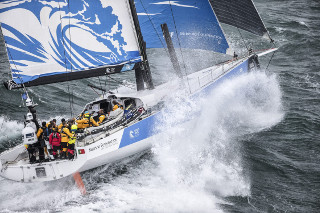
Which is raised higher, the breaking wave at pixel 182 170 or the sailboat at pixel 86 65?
the sailboat at pixel 86 65

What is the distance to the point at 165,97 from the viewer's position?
12570mm

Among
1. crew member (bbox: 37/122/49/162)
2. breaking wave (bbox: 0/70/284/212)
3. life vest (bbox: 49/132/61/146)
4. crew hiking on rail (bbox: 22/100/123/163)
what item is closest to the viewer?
breaking wave (bbox: 0/70/284/212)

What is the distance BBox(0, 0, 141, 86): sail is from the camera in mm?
10617

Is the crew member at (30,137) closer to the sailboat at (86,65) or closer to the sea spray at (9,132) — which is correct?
the sailboat at (86,65)

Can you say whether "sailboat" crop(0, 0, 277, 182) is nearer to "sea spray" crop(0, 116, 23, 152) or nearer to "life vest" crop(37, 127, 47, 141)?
"life vest" crop(37, 127, 47, 141)

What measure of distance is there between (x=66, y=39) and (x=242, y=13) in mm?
6723

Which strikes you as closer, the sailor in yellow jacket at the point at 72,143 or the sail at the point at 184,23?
the sailor in yellow jacket at the point at 72,143

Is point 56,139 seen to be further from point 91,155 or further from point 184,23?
point 184,23

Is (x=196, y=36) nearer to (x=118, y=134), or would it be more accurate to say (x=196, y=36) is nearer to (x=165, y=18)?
(x=165, y=18)

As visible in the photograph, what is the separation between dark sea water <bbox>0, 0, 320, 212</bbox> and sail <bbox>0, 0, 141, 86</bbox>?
2.55m

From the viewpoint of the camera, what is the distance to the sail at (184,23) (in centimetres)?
1427

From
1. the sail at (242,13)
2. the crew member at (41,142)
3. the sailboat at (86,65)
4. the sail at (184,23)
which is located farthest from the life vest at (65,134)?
Answer: the sail at (242,13)

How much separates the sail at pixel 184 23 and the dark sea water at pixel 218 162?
74.5 inches

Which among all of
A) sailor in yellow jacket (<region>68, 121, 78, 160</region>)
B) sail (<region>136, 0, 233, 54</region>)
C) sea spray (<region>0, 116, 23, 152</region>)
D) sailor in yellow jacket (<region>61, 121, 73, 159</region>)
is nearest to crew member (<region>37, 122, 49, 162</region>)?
sailor in yellow jacket (<region>61, 121, 73, 159</region>)
